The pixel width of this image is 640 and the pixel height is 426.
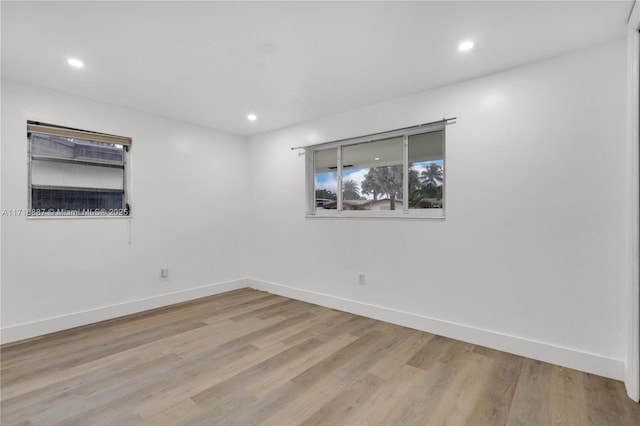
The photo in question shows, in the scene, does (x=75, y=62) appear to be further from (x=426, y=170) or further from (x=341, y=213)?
(x=426, y=170)

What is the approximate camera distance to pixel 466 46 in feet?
7.64

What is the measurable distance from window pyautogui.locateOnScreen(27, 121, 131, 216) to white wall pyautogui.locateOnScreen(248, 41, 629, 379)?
2936mm

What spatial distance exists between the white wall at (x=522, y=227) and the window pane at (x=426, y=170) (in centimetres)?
18

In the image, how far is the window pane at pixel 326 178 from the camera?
4.10m

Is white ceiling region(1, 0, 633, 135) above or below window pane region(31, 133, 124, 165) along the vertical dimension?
above

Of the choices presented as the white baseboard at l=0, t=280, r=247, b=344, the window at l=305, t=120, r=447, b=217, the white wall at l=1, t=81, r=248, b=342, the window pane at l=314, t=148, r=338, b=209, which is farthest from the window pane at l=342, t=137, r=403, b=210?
the white baseboard at l=0, t=280, r=247, b=344

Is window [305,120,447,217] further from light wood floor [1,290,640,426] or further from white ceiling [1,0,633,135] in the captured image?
light wood floor [1,290,640,426]

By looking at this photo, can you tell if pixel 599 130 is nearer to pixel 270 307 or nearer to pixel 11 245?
pixel 270 307

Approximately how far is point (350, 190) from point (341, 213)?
0.32m

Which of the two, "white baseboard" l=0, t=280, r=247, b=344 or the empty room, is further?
"white baseboard" l=0, t=280, r=247, b=344

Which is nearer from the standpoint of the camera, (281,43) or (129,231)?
(281,43)

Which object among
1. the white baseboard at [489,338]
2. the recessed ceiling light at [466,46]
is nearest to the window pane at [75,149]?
the white baseboard at [489,338]

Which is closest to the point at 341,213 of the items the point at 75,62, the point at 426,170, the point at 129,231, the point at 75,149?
the point at 426,170

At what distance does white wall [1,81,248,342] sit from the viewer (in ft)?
9.58
